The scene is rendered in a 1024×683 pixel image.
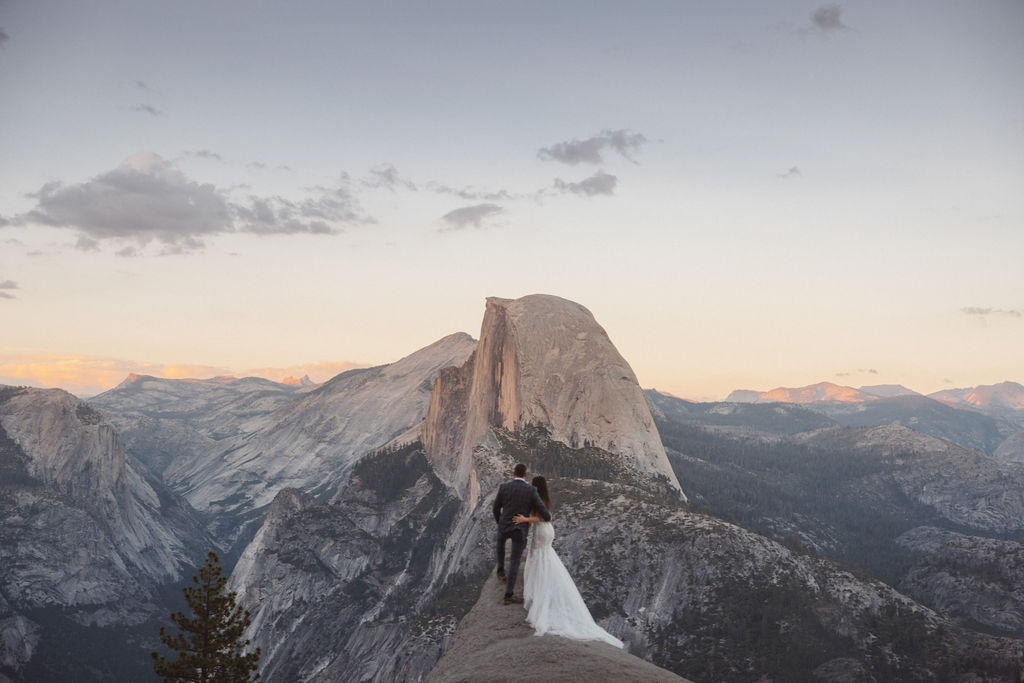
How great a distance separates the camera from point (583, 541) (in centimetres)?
11900

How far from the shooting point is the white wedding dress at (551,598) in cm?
2453

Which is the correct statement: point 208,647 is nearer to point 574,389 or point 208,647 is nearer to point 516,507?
point 516,507

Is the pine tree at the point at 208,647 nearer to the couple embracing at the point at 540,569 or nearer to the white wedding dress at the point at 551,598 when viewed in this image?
the couple embracing at the point at 540,569

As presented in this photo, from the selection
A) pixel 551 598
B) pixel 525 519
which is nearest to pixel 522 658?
pixel 551 598

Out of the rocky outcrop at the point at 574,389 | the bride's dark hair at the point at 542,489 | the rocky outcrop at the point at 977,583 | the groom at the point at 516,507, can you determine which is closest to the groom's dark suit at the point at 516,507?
the groom at the point at 516,507

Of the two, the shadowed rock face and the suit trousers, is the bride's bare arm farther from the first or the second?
the shadowed rock face

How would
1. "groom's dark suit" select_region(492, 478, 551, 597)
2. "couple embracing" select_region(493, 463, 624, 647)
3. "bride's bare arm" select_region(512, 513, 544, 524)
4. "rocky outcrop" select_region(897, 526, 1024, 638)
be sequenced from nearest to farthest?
"couple embracing" select_region(493, 463, 624, 647) < "bride's bare arm" select_region(512, 513, 544, 524) < "groom's dark suit" select_region(492, 478, 551, 597) < "rocky outcrop" select_region(897, 526, 1024, 638)

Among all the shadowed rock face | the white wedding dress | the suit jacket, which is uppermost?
the suit jacket

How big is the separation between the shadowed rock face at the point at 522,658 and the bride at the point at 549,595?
0.46 metres

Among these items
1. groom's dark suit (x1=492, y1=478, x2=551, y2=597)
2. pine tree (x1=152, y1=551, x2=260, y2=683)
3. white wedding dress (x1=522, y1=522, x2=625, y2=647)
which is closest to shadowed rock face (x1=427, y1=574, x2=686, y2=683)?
white wedding dress (x1=522, y1=522, x2=625, y2=647)

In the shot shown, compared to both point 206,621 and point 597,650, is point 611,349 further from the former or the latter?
point 597,650

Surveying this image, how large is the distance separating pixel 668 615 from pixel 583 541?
18651mm

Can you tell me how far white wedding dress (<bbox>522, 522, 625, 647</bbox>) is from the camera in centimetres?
2453

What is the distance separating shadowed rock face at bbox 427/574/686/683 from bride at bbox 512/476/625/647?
0.46m
